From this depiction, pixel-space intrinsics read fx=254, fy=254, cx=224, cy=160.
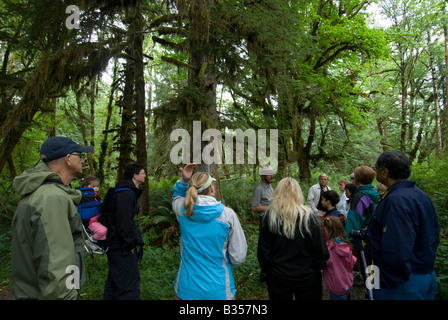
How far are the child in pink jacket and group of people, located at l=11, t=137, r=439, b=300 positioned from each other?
0.04 ft

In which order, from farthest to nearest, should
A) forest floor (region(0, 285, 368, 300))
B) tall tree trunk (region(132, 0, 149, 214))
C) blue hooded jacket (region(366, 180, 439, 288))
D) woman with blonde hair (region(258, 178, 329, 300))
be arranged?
tall tree trunk (region(132, 0, 149, 214)), forest floor (region(0, 285, 368, 300)), woman with blonde hair (region(258, 178, 329, 300)), blue hooded jacket (region(366, 180, 439, 288))

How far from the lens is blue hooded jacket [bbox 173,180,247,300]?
8.91 ft

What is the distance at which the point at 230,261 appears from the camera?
2.86 meters

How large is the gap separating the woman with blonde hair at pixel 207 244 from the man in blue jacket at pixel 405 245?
1356 mm

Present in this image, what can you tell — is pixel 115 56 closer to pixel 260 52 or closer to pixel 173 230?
pixel 260 52

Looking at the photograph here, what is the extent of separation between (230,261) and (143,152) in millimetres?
5889

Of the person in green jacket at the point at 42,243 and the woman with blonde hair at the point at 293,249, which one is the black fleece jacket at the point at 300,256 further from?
the person in green jacket at the point at 42,243

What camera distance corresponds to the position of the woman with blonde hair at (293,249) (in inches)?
105

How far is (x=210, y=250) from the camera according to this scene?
2750 mm

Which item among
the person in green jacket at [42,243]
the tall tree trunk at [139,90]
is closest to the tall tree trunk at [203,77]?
the tall tree trunk at [139,90]

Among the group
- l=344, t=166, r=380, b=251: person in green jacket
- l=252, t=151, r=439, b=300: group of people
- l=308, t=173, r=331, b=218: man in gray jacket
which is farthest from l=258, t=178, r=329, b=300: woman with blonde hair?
l=308, t=173, r=331, b=218: man in gray jacket

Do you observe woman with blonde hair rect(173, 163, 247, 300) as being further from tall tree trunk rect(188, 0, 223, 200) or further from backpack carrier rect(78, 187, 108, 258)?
tall tree trunk rect(188, 0, 223, 200)

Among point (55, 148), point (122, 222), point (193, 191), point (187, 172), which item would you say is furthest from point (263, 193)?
point (55, 148)
